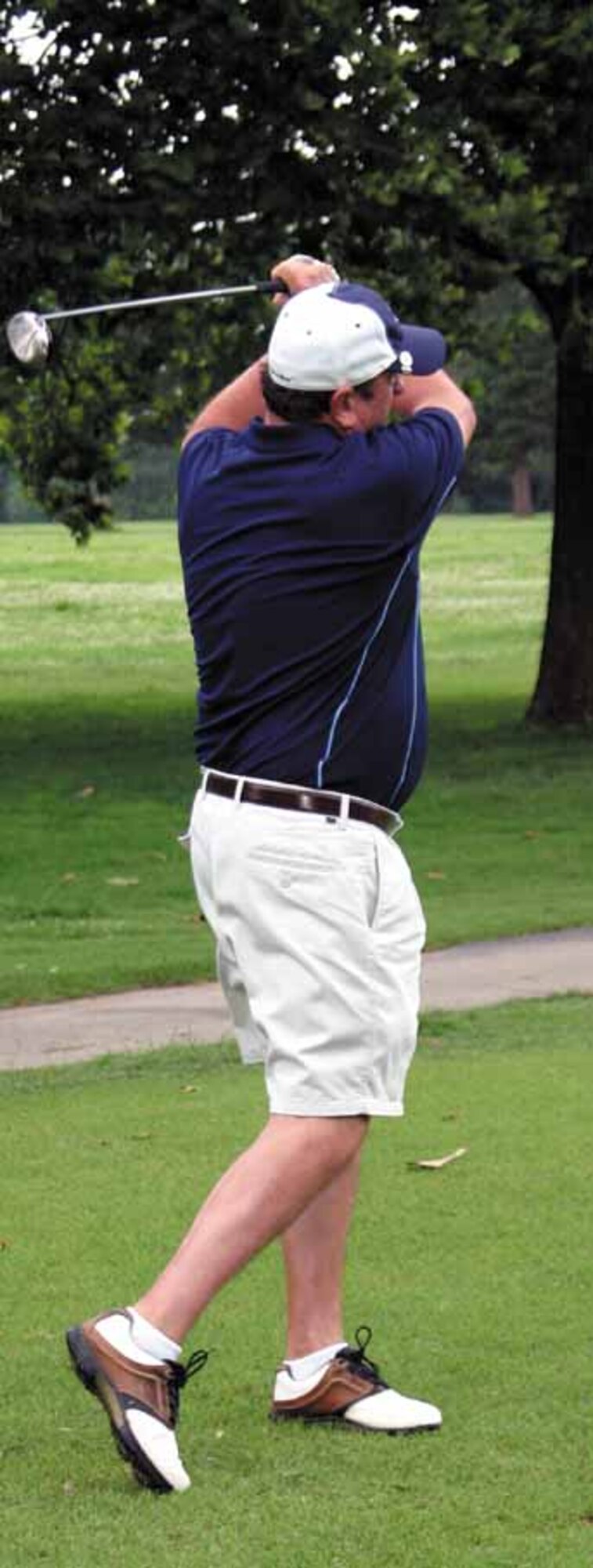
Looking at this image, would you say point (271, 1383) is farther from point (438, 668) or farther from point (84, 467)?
point (438, 668)

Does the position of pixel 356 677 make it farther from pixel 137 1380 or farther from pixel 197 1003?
pixel 197 1003

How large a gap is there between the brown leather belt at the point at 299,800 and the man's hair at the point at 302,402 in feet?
2.09

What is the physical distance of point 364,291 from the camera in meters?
5.09

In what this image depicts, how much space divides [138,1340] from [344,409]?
164 centimetres

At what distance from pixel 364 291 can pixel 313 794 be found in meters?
0.89

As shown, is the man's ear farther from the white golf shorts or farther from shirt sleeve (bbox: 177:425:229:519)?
the white golf shorts

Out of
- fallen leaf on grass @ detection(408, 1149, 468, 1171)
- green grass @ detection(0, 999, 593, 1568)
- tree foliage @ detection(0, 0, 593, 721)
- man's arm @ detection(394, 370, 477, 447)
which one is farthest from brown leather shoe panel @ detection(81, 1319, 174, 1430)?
tree foliage @ detection(0, 0, 593, 721)

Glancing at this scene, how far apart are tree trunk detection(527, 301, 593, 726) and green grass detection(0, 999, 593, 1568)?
1503cm

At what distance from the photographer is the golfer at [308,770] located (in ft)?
16.3

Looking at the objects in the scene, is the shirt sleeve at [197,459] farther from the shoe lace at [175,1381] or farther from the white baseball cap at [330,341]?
the shoe lace at [175,1381]

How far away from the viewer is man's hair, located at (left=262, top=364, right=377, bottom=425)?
5.01 meters

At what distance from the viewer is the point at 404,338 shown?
525cm

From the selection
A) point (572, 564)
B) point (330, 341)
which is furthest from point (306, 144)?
point (330, 341)

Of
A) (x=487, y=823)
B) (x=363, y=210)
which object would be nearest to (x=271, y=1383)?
(x=487, y=823)
